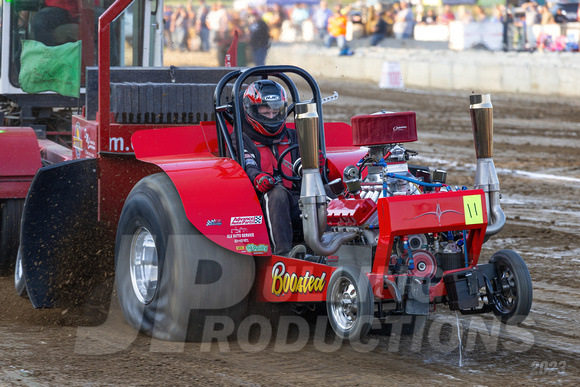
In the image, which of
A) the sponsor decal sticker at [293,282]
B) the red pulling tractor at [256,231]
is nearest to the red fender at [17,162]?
the red pulling tractor at [256,231]

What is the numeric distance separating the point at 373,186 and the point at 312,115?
2.30 feet

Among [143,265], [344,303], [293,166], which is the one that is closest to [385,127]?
[293,166]

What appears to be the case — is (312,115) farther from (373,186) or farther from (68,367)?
(68,367)

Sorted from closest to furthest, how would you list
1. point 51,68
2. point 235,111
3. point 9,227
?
point 235,111 → point 9,227 → point 51,68

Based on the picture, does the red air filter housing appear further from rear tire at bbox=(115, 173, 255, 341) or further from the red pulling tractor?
rear tire at bbox=(115, 173, 255, 341)

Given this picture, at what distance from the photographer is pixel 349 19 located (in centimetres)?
3039

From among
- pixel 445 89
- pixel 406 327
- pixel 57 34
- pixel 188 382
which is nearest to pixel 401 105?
pixel 445 89

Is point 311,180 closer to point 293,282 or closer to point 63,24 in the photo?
point 293,282

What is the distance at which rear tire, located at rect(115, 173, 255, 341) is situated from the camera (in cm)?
520

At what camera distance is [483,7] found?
100 ft

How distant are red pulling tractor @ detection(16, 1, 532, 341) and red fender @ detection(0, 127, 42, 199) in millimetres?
1162

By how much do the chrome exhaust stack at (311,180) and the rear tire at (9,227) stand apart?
3234 millimetres

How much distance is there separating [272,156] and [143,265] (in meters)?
1.04

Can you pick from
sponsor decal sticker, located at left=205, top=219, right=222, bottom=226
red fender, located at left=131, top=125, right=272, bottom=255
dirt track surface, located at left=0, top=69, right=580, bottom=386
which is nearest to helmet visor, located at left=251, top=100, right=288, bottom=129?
red fender, located at left=131, top=125, right=272, bottom=255
